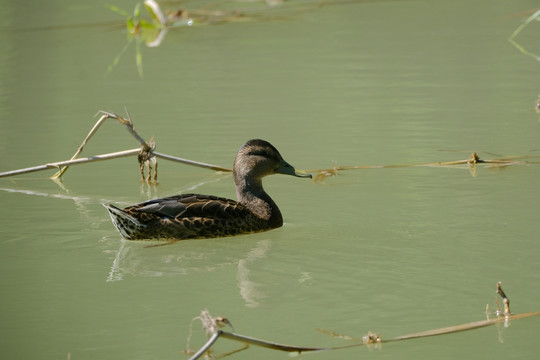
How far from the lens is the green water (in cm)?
550

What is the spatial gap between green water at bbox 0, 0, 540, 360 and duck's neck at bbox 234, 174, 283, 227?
0.14 m

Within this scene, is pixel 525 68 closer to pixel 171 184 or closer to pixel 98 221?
pixel 171 184

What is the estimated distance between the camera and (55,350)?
5.14 meters

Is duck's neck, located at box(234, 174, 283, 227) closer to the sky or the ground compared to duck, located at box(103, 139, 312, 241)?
closer to the sky

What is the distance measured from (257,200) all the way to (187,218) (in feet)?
2.40

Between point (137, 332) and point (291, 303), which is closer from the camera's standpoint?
point (137, 332)

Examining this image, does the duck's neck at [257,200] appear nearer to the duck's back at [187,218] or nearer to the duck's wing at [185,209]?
the duck's back at [187,218]

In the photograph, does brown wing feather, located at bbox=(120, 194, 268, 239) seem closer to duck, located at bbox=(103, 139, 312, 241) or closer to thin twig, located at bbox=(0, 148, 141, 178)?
duck, located at bbox=(103, 139, 312, 241)

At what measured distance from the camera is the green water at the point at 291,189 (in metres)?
5.50

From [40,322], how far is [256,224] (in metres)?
2.51

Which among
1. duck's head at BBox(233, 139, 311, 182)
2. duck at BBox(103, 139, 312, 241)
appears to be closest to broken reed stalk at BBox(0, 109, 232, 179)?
duck's head at BBox(233, 139, 311, 182)

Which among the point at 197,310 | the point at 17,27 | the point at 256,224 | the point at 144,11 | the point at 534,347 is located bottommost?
the point at 534,347

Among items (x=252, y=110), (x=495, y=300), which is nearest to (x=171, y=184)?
(x=252, y=110)

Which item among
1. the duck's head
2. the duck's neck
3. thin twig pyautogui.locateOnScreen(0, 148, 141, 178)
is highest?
thin twig pyautogui.locateOnScreen(0, 148, 141, 178)
